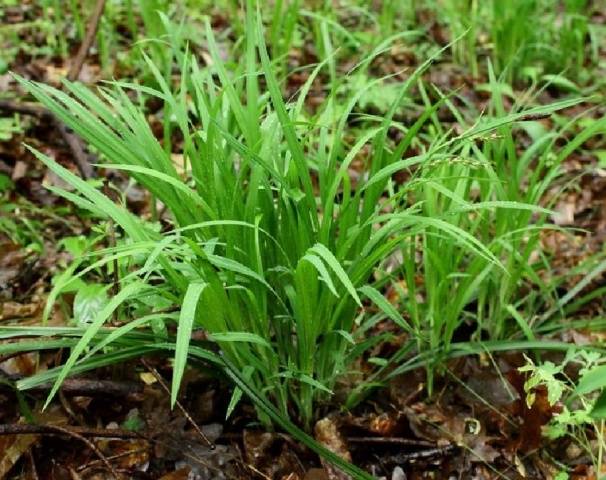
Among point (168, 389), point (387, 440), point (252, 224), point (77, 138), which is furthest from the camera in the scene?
point (77, 138)

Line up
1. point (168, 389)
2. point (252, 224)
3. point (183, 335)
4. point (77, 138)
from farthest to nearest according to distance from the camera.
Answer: point (77, 138) → point (168, 389) → point (252, 224) → point (183, 335)

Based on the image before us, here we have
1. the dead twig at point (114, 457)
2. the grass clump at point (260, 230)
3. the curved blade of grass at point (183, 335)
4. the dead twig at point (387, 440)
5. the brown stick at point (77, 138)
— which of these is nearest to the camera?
the curved blade of grass at point (183, 335)

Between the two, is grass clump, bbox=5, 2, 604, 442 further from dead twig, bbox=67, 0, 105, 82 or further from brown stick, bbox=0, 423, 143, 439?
dead twig, bbox=67, 0, 105, 82

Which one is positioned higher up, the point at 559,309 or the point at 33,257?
the point at 33,257

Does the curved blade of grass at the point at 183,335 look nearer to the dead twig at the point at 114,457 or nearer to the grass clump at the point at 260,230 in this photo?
the grass clump at the point at 260,230

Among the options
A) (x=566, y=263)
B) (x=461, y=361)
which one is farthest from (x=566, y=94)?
(x=461, y=361)

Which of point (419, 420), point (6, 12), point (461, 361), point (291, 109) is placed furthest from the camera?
point (6, 12)

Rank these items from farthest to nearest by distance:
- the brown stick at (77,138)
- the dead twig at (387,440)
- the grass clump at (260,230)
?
the brown stick at (77,138) < the dead twig at (387,440) < the grass clump at (260,230)

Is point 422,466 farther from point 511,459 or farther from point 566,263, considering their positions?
point 566,263

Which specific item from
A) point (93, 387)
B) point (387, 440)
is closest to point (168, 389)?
point (93, 387)

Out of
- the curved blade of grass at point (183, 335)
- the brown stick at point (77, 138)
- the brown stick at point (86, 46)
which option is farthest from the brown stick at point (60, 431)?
the brown stick at point (86, 46)

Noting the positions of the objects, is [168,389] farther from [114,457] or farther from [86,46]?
[86,46]
